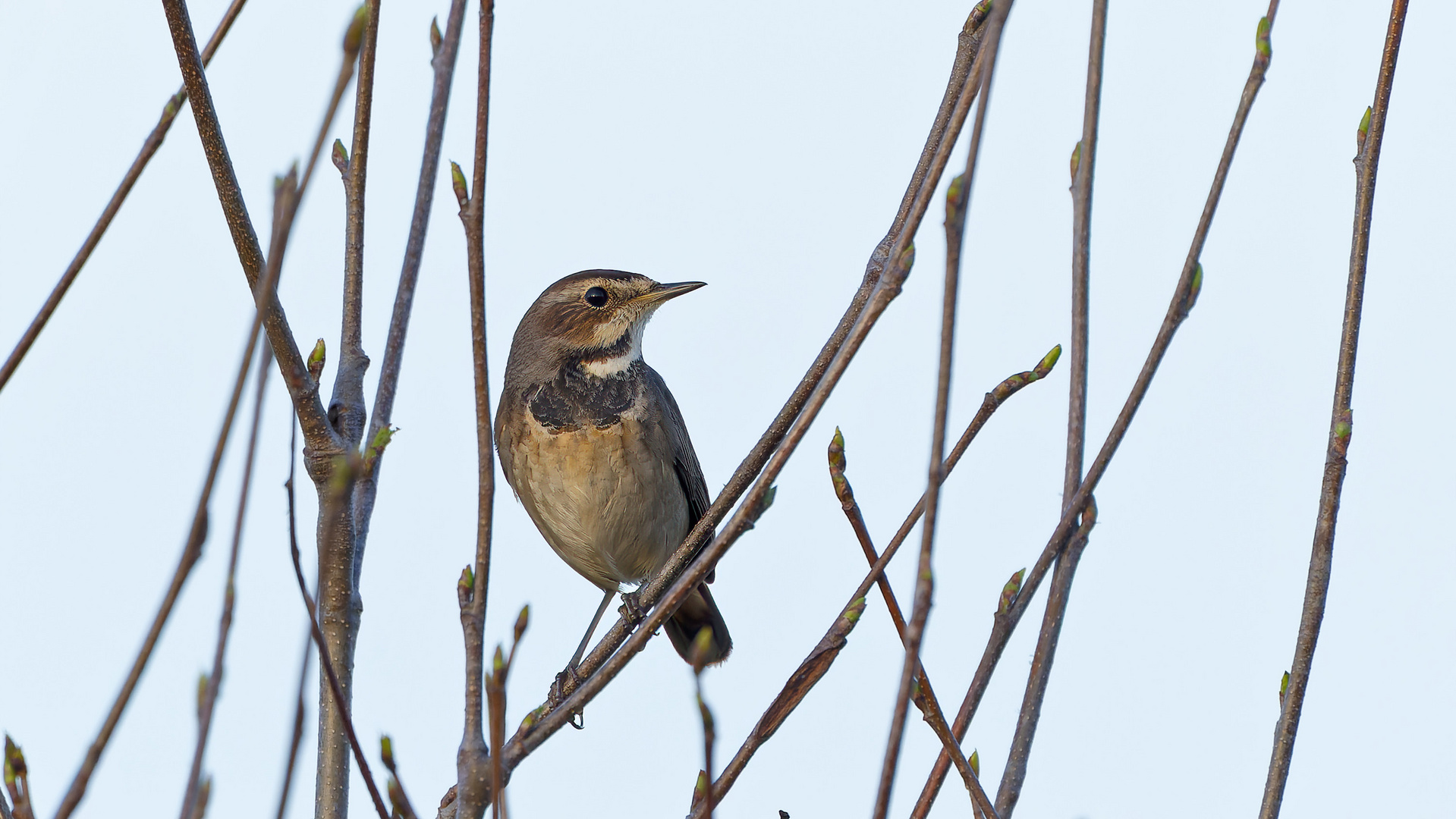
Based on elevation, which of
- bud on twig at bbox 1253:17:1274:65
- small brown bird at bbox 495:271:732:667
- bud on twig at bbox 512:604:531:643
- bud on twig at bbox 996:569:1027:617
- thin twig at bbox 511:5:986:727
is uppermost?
small brown bird at bbox 495:271:732:667

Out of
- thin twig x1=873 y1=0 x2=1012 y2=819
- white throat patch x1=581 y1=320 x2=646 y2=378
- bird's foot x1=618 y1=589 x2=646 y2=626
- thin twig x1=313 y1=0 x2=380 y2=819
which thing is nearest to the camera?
thin twig x1=873 y1=0 x2=1012 y2=819

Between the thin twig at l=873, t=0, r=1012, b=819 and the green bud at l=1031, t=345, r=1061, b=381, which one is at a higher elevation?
the green bud at l=1031, t=345, r=1061, b=381

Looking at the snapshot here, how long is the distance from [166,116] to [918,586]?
2.17 meters

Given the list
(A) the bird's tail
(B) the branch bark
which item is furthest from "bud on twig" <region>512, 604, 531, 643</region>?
(A) the bird's tail

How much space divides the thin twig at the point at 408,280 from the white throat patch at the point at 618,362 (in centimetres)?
251

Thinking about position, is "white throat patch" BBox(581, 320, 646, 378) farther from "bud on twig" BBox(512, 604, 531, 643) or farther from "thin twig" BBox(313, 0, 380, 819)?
"bud on twig" BBox(512, 604, 531, 643)

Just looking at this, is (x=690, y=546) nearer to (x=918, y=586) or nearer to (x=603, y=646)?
(x=603, y=646)

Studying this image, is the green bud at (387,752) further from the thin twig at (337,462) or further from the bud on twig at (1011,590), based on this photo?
the bud on twig at (1011,590)

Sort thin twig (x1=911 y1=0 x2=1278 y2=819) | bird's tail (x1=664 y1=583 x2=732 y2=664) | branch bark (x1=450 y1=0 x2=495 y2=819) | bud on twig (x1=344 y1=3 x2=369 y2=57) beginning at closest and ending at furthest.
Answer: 1. bud on twig (x1=344 y1=3 x2=369 y2=57)
2. branch bark (x1=450 y1=0 x2=495 y2=819)
3. thin twig (x1=911 y1=0 x2=1278 y2=819)
4. bird's tail (x1=664 y1=583 x2=732 y2=664)

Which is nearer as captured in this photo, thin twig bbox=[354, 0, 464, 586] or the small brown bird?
thin twig bbox=[354, 0, 464, 586]

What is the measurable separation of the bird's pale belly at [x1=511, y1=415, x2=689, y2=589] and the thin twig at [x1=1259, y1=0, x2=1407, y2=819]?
3861 mm

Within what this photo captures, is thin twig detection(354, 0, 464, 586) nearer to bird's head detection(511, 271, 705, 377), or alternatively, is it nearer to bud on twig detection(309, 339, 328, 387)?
bud on twig detection(309, 339, 328, 387)

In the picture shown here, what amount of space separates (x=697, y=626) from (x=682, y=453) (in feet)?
4.52

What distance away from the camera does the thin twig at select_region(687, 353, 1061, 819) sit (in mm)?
2867
